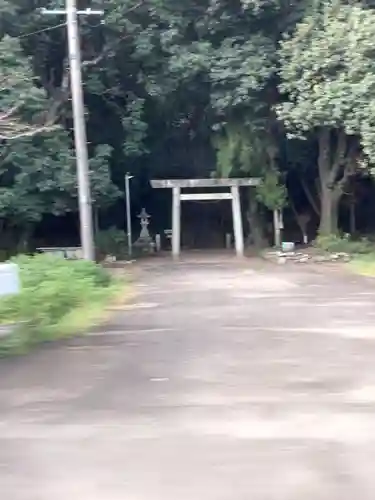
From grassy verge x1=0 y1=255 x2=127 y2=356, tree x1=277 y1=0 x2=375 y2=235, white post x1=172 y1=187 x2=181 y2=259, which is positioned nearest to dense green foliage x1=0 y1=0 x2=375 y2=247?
tree x1=277 y1=0 x2=375 y2=235

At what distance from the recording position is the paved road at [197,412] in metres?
4.64

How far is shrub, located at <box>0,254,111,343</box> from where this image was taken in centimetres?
1027

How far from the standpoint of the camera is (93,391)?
698cm

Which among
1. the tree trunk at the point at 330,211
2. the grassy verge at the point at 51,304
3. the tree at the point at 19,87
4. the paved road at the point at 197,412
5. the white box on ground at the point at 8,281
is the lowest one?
the paved road at the point at 197,412

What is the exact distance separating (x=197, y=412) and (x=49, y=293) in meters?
5.47

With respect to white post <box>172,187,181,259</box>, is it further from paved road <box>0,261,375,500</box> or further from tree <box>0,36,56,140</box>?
paved road <box>0,261,375,500</box>

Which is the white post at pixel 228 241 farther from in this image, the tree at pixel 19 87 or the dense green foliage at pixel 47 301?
the dense green foliage at pixel 47 301

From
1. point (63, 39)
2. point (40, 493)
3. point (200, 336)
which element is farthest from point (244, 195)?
point (40, 493)

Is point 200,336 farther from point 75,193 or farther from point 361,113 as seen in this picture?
point 75,193

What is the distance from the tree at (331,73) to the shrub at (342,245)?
2.57 metres

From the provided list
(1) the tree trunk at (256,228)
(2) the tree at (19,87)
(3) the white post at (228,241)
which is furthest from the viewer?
(3) the white post at (228,241)

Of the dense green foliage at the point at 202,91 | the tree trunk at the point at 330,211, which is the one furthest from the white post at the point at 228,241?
the tree trunk at the point at 330,211

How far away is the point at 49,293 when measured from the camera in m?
11.3

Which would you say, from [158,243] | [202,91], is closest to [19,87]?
[202,91]
